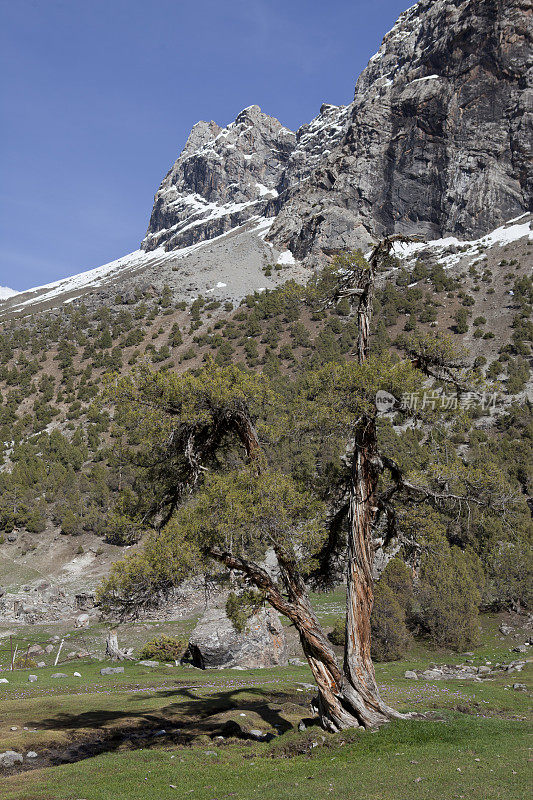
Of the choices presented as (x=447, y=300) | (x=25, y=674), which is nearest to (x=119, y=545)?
(x=25, y=674)

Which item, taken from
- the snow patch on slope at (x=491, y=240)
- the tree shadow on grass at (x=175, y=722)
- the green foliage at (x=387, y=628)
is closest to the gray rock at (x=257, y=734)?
the tree shadow on grass at (x=175, y=722)

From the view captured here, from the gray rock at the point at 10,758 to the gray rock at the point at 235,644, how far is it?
50.4ft

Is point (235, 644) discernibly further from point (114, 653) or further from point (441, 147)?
point (441, 147)

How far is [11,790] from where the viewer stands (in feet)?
33.8

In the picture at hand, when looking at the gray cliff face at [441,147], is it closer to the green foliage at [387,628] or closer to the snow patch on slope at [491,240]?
the snow patch on slope at [491,240]

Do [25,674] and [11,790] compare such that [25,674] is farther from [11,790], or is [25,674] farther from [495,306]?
[495,306]

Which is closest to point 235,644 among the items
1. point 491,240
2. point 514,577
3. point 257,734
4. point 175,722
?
point 175,722

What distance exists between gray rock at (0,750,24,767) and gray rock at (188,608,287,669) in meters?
15.4

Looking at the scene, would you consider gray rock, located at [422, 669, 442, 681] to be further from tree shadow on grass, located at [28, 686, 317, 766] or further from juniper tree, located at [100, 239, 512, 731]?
juniper tree, located at [100, 239, 512, 731]

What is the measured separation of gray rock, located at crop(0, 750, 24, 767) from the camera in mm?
12812

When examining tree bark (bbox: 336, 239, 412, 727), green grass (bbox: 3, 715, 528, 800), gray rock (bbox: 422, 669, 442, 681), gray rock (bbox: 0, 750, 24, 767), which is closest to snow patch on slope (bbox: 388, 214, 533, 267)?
gray rock (bbox: 422, 669, 442, 681)

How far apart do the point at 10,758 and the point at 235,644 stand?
1688 centimetres

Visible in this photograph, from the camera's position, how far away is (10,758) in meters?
13.0

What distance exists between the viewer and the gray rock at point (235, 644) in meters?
28.4
